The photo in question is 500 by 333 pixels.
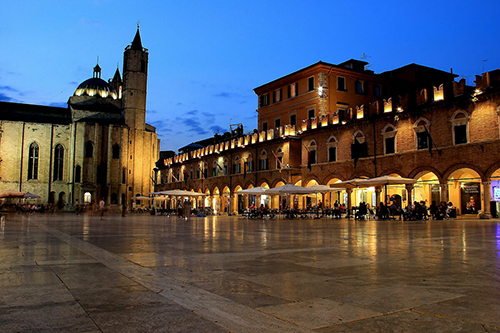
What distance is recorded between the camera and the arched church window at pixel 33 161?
2734 inches

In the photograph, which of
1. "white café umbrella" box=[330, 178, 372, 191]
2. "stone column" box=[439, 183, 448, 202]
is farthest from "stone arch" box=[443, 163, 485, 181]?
"white café umbrella" box=[330, 178, 372, 191]

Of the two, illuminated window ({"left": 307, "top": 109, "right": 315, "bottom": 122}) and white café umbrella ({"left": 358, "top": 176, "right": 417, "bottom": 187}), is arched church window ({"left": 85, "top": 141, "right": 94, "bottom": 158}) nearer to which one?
illuminated window ({"left": 307, "top": 109, "right": 315, "bottom": 122})

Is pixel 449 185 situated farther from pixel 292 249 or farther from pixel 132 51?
pixel 132 51

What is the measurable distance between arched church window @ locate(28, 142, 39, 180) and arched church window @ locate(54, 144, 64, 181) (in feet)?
9.76

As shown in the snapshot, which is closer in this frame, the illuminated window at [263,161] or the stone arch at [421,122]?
the stone arch at [421,122]

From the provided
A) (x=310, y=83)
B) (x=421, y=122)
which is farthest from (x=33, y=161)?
(x=421, y=122)

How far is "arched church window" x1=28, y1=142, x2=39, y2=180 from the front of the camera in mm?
69438

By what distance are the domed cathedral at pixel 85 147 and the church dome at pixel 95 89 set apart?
0.22 metres

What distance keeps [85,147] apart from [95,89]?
1420 centimetres

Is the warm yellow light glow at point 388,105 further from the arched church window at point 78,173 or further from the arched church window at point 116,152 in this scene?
the arched church window at point 78,173

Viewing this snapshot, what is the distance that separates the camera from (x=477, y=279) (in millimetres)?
4730

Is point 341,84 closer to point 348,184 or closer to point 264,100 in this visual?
point 264,100

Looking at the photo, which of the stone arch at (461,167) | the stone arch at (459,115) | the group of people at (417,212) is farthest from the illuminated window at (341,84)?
the group of people at (417,212)

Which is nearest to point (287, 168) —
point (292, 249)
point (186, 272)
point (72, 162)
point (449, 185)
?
point (449, 185)
